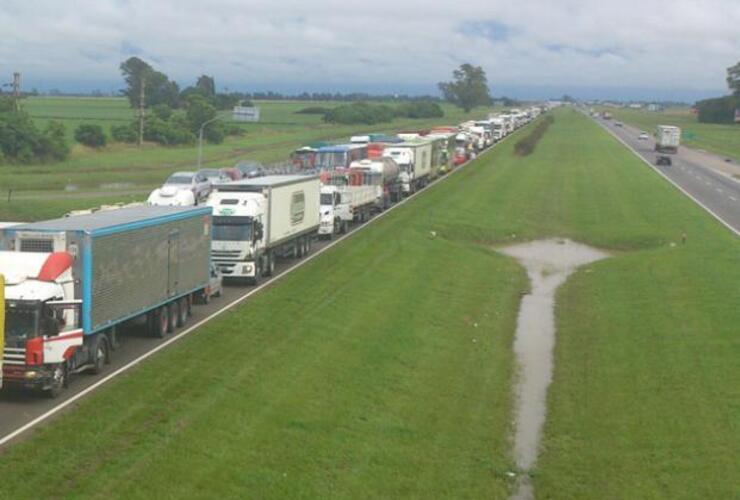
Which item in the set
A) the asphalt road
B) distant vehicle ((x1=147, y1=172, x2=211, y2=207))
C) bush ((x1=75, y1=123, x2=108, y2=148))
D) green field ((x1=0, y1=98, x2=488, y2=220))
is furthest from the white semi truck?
bush ((x1=75, y1=123, x2=108, y2=148))

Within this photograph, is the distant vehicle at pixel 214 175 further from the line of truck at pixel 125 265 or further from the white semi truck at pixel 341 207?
the line of truck at pixel 125 265

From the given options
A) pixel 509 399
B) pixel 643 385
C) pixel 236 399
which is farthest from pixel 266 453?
pixel 643 385

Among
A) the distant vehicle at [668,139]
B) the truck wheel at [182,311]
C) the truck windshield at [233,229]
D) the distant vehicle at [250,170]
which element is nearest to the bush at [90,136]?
the distant vehicle at [250,170]

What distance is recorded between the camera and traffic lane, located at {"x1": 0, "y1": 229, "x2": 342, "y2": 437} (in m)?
20.3

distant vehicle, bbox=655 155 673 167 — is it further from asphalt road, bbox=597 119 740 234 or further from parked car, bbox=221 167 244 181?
parked car, bbox=221 167 244 181

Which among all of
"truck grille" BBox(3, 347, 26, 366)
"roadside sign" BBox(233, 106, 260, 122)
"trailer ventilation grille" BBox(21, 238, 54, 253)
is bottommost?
"truck grille" BBox(3, 347, 26, 366)

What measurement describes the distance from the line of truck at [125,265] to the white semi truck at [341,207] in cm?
399

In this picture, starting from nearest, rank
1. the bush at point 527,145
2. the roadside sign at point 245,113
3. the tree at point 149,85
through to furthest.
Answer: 1. the roadside sign at point 245,113
2. the bush at point 527,145
3. the tree at point 149,85

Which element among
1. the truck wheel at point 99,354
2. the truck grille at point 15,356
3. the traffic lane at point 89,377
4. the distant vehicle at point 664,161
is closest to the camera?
the traffic lane at point 89,377

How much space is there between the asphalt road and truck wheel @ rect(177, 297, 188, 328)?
34621mm

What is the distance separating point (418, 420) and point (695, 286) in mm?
19771

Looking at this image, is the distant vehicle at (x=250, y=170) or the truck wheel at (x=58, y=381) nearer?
the truck wheel at (x=58, y=381)

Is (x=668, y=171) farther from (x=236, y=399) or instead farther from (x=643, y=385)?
(x=236, y=399)

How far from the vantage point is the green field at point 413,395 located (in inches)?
720
